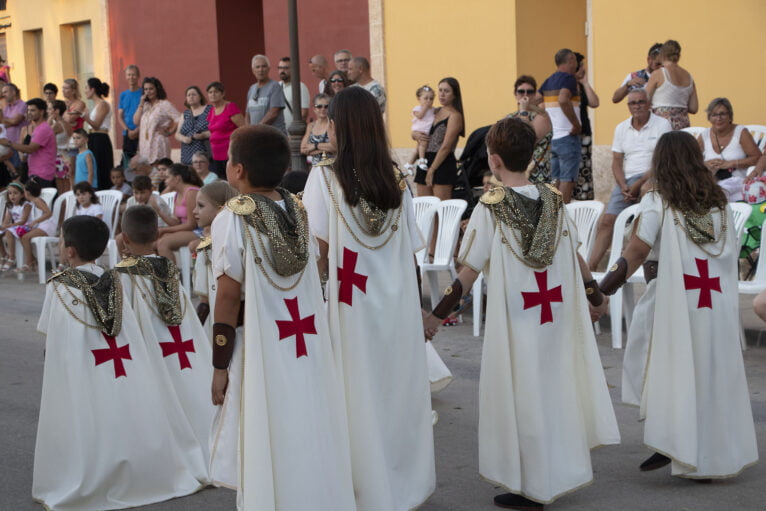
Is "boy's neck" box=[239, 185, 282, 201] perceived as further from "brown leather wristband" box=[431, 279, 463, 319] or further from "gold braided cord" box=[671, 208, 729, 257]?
"gold braided cord" box=[671, 208, 729, 257]

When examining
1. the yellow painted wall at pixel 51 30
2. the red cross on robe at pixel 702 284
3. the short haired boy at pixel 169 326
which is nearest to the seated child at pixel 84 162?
the yellow painted wall at pixel 51 30

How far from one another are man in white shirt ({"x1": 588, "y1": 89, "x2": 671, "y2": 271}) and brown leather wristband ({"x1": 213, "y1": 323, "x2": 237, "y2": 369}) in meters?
6.14

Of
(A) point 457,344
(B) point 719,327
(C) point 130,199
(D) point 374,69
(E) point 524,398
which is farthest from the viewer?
(D) point 374,69

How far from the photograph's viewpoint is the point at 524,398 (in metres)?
5.04

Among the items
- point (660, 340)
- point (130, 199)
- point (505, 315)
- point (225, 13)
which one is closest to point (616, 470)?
point (660, 340)

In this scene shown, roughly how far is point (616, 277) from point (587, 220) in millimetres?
4037

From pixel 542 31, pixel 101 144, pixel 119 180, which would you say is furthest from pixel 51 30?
pixel 542 31

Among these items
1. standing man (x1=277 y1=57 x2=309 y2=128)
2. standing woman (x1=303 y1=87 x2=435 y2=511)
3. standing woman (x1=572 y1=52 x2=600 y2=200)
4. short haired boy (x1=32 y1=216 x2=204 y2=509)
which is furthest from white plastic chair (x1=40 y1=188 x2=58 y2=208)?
standing woman (x1=303 y1=87 x2=435 y2=511)

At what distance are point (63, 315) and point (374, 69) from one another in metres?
12.3

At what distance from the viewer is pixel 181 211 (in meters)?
12.1

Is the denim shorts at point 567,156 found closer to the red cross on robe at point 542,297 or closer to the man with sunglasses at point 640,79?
the man with sunglasses at point 640,79

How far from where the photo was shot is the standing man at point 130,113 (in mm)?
16520

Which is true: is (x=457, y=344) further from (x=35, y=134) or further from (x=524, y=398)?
(x=35, y=134)

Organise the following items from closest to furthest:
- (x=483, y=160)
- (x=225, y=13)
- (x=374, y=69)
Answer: (x=483, y=160), (x=374, y=69), (x=225, y=13)
